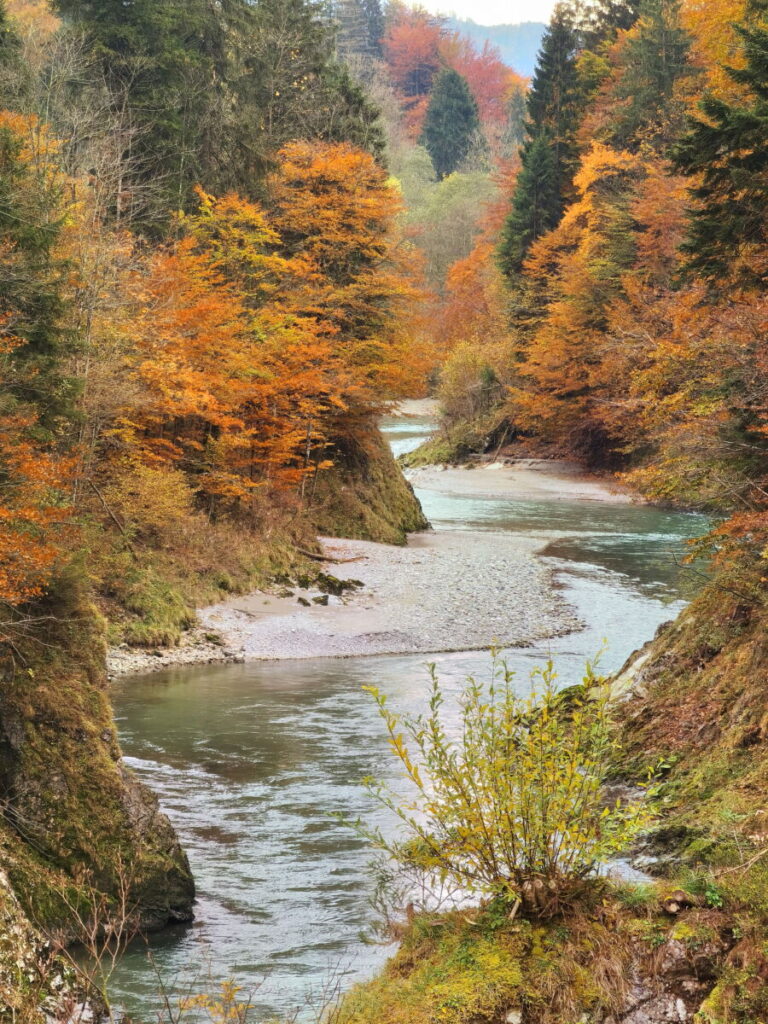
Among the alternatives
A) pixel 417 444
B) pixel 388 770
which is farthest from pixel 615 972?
pixel 417 444

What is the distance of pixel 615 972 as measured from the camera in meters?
5.20

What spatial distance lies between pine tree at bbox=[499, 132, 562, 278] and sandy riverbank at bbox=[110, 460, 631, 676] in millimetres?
30195

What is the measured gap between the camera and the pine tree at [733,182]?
1423 centimetres

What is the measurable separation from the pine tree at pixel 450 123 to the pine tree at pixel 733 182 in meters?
89.7

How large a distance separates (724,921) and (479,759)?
1.51 meters

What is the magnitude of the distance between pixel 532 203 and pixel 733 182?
4467 cm

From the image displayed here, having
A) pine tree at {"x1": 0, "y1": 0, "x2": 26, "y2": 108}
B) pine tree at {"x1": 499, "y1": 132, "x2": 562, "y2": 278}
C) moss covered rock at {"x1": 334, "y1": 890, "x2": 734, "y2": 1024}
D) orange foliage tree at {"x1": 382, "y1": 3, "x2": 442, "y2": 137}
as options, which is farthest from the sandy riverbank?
orange foliage tree at {"x1": 382, "y1": 3, "x2": 442, "y2": 137}

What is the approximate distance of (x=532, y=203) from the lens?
2253 inches

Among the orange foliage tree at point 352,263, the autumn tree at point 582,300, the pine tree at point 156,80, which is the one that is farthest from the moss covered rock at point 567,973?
the autumn tree at point 582,300

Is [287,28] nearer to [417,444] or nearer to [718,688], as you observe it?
[417,444]

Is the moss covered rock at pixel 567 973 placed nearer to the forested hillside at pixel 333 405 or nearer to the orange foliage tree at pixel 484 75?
the forested hillside at pixel 333 405

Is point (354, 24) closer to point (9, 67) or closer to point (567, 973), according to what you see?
point (9, 67)

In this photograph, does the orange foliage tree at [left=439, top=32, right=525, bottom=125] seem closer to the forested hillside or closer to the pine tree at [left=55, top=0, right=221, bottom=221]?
the forested hillside

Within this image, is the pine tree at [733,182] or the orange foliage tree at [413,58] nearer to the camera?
the pine tree at [733,182]
